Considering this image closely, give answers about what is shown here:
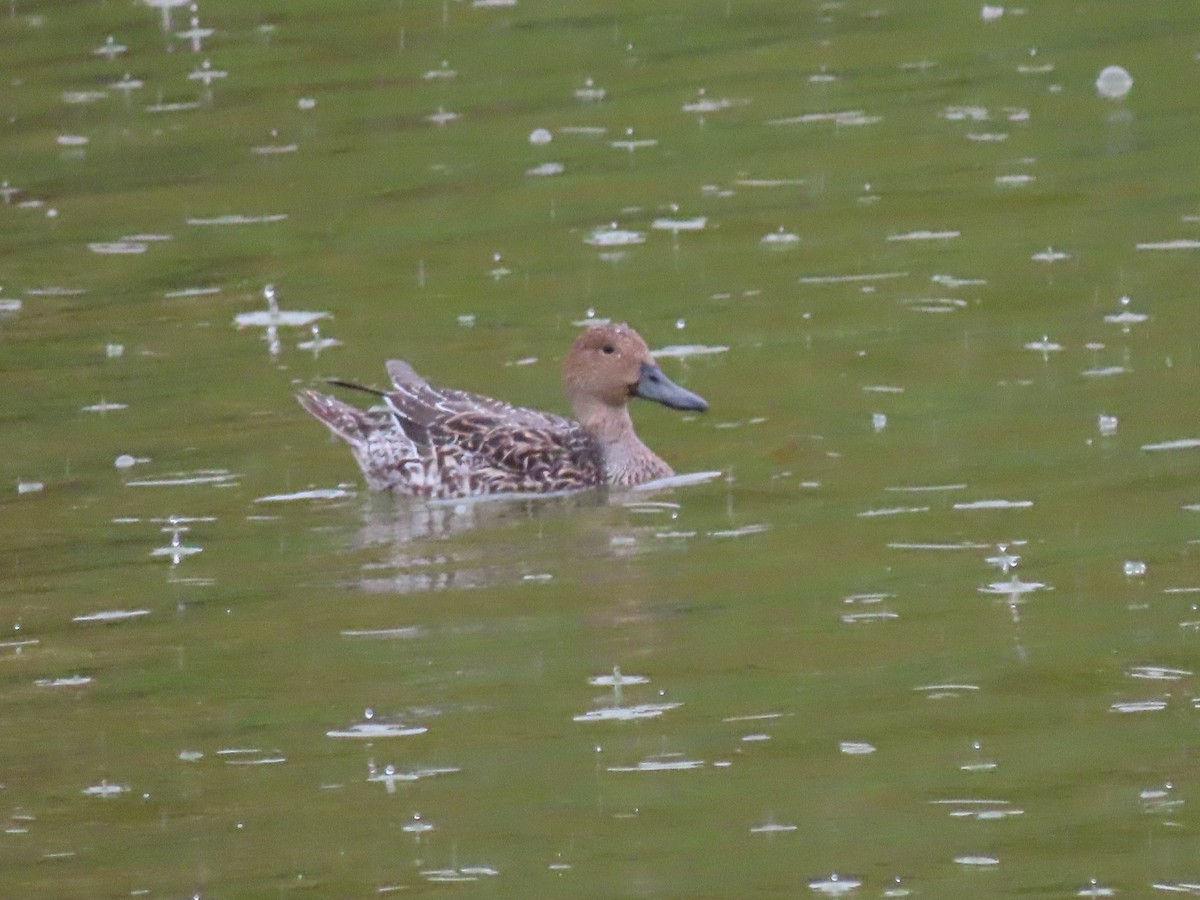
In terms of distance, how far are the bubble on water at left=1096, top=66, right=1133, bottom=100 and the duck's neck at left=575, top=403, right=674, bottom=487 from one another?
743 cm

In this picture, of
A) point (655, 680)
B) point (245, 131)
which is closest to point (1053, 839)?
point (655, 680)

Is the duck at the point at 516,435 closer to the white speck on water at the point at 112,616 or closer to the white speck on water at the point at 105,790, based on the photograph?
the white speck on water at the point at 112,616

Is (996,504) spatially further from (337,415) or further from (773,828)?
(773,828)

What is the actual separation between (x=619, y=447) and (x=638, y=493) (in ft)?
1.53

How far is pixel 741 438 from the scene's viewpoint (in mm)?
13305

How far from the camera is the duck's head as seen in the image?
44.4 feet

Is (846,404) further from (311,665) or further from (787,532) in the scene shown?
Result: (311,665)

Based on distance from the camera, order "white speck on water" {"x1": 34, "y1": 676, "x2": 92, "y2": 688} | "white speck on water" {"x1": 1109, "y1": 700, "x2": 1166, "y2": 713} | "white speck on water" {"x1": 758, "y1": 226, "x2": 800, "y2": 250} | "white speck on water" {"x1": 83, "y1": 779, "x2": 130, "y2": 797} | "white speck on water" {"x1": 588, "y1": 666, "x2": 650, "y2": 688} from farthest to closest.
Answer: "white speck on water" {"x1": 758, "y1": 226, "x2": 800, "y2": 250}, "white speck on water" {"x1": 34, "y1": 676, "x2": 92, "y2": 688}, "white speck on water" {"x1": 588, "y1": 666, "x2": 650, "y2": 688}, "white speck on water" {"x1": 1109, "y1": 700, "x2": 1166, "y2": 713}, "white speck on water" {"x1": 83, "y1": 779, "x2": 130, "y2": 797}

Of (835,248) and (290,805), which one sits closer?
(290,805)

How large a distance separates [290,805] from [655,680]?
5.06 ft

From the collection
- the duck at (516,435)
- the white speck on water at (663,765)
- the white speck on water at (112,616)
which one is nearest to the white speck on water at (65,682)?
the white speck on water at (112,616)

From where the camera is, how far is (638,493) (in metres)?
12.9

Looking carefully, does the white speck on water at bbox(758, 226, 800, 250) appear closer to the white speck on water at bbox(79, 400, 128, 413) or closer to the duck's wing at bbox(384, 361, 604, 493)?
the duck's wing at bbox(384, 361, 604, 493)

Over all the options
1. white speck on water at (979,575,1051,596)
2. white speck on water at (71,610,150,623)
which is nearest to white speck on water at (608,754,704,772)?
white speck on water at (979,575,1051,596)
